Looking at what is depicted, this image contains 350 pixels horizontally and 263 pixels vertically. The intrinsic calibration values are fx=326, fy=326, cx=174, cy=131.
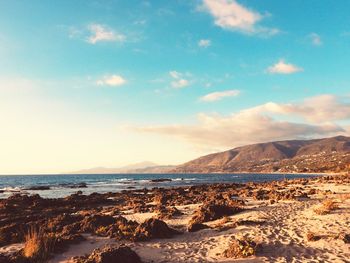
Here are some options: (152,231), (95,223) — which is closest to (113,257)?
(152,231)

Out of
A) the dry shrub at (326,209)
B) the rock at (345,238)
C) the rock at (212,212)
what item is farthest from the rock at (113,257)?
the dry shrub at (326,209)

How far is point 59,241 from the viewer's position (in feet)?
46.2

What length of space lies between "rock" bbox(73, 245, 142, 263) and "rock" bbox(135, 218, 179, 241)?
3474 millimetres

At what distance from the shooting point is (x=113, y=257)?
11211mm

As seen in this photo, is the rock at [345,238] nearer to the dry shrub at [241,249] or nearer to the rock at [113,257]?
the dry shrub at [241,249]

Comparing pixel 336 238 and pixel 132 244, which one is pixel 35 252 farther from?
pixel 336 238

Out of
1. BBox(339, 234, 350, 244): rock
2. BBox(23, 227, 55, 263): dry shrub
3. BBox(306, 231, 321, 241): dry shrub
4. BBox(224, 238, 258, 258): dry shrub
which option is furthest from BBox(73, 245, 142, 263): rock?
BBox(339, 234, 350, 244): rock

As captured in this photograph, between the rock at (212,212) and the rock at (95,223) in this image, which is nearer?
the rock at (95,223)

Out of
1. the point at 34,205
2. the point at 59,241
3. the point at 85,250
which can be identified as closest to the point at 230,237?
the point at 85,250

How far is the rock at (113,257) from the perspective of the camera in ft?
36.3

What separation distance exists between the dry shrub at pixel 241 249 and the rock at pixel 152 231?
4.16 m

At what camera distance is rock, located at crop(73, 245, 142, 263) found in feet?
36.3

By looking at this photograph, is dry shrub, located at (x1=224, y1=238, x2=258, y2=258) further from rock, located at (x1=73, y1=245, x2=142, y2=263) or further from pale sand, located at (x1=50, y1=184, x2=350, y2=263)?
rock, located at (x1=73, y1=245, x2=142, y2=263)

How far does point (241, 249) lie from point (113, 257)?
476cm
